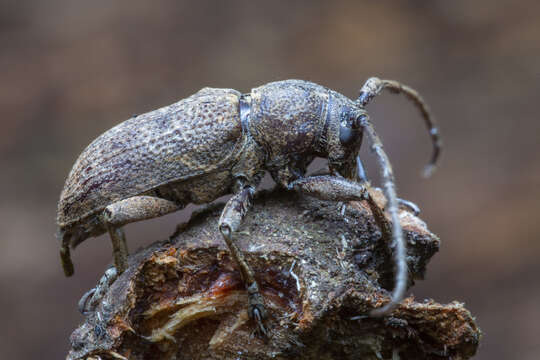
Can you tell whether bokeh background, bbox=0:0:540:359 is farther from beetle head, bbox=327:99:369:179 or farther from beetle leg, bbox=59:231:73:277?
beetle head, bbox=327:99:369:179

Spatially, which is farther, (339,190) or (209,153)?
(209,153)

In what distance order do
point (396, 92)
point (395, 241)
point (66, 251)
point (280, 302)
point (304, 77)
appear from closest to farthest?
point (395, 241) < point (280, 302) < point (66, 251) < point (396, 92) < point (304, 77)

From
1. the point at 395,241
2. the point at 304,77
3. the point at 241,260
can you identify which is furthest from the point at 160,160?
the point at 304,77

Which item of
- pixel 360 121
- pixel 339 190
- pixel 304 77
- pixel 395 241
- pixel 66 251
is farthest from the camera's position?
pixel 304 77

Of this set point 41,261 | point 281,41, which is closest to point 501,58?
point 281,41

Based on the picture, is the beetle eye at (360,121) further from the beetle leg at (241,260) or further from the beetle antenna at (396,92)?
Result: the beetle leg at (241,260)

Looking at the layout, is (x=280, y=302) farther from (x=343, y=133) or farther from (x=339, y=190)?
(x=343, y=133)
